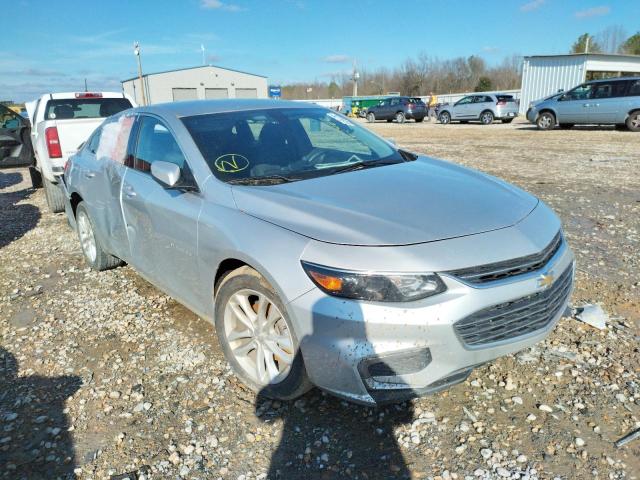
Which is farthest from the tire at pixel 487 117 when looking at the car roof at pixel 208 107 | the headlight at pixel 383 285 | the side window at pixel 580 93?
the headlight at pixel 383 285

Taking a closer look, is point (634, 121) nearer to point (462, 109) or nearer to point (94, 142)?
point (462, 109)

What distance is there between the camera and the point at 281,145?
11.5ft

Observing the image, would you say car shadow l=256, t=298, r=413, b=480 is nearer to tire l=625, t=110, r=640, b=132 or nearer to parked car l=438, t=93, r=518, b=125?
tire l=625, t=110, r=640, b=132

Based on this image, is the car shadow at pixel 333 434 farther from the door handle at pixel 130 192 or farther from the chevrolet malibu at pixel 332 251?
the door handle at pixel 130 192

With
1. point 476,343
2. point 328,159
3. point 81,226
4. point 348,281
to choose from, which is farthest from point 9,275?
point 476,343

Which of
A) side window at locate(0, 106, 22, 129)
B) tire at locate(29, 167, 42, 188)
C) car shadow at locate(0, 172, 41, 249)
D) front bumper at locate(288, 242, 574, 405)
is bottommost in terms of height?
car shadow at locate(0, 172, 41, 249)

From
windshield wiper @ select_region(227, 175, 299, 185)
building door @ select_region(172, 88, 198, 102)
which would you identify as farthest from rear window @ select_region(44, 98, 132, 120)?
building door @ select_region(172, 88, 198, 102)

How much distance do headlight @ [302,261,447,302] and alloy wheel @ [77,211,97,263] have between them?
11.4 ft

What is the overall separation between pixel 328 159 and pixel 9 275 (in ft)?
12.6

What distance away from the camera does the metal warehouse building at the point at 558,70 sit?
1166 inches

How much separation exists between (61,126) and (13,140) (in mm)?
2509

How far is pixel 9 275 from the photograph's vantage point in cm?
516

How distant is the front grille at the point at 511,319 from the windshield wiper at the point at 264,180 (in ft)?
4.63

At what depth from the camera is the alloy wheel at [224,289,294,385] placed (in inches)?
104
